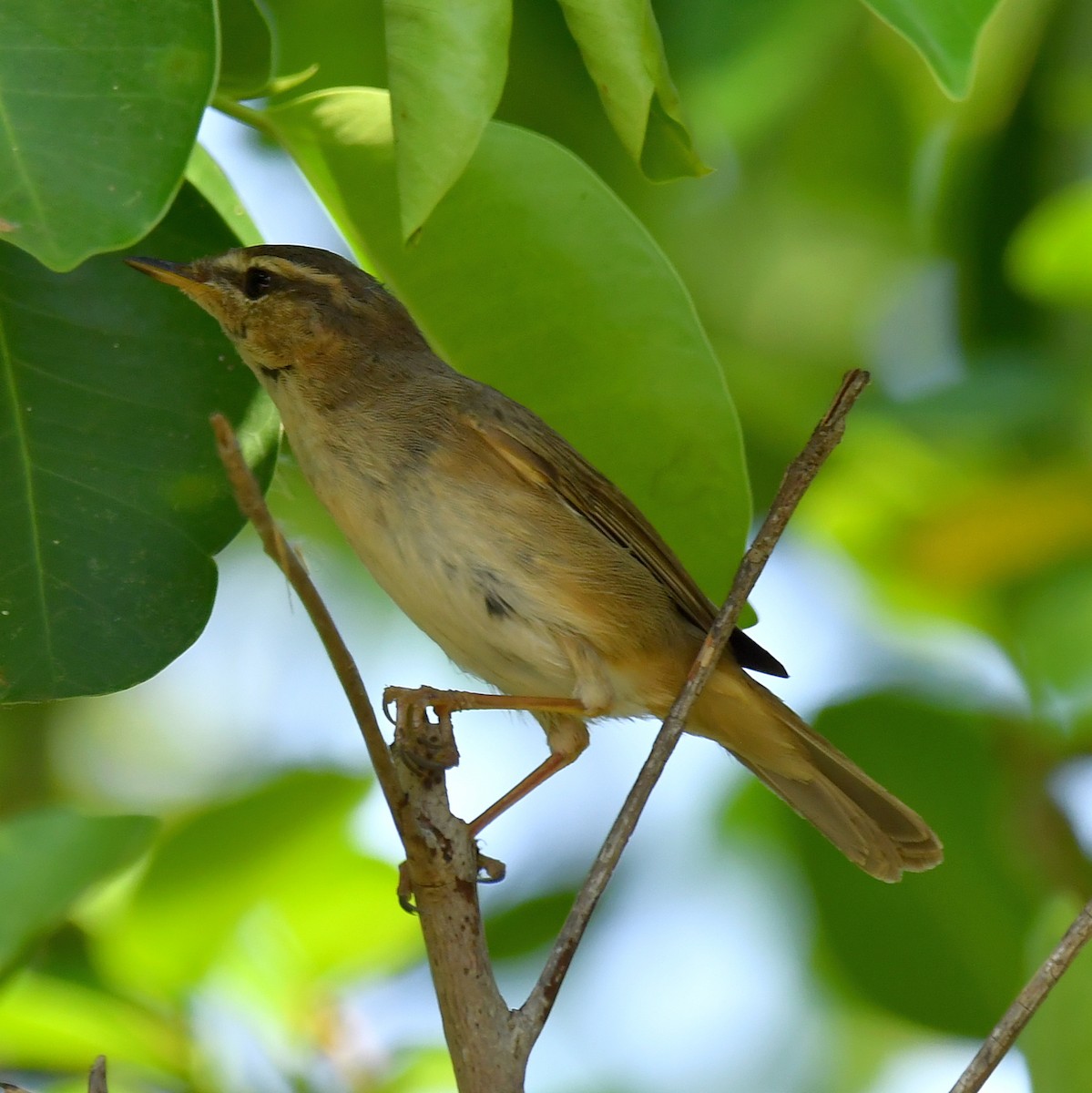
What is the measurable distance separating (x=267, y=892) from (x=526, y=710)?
0.77 metres

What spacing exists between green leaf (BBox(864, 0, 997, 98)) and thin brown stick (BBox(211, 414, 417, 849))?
3.56ft

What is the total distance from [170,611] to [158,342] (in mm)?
498

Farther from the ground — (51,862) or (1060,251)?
(1060,251)

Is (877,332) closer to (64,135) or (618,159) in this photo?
(618,159)

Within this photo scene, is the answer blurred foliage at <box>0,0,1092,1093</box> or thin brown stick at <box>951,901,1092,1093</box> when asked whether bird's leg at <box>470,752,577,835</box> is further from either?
thin brown stick at <box>951,901,1092,1093</box>

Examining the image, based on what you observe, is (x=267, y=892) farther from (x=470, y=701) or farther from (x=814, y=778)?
(x=814, y=778)

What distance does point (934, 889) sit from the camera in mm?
4027

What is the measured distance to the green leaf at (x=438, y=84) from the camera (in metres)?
2.13

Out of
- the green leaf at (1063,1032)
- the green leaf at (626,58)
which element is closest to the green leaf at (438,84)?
the green leaf at (626,58)

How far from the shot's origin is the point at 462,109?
216 centimetres

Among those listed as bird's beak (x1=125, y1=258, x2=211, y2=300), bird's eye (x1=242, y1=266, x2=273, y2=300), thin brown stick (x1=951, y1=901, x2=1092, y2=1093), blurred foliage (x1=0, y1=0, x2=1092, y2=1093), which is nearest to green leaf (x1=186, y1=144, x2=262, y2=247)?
blurred foliage (x1=0, y1=0, x2=1092, y2=1093)

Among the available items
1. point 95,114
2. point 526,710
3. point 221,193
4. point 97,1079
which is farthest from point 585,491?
point 97,1079

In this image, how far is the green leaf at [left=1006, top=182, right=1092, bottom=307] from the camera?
393 cm

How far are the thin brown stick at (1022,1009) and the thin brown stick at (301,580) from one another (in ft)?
3.05
